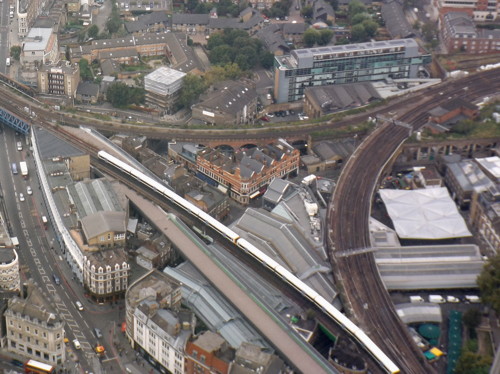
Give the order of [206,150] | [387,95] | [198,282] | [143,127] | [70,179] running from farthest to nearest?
[387,95], [143,127], [206,150], [70,179], [198,282]

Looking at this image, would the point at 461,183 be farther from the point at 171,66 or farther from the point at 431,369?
the point at 171,66

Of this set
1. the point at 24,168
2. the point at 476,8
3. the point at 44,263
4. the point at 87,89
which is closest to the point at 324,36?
the point at 476,8

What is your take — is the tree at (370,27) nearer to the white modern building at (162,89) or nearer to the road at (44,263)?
the white modern building at (162,89)

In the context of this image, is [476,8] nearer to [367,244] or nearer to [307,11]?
[307,11]

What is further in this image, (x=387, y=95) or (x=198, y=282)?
(x=387, y=95)

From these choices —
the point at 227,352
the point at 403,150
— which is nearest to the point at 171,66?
the point at 403,150

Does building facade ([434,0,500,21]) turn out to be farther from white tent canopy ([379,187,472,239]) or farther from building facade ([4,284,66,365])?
building facade ([4,284,66,365])

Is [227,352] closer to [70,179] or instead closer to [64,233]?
[64,233]

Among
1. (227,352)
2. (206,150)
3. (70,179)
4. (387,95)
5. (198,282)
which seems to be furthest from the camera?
(387,95)
